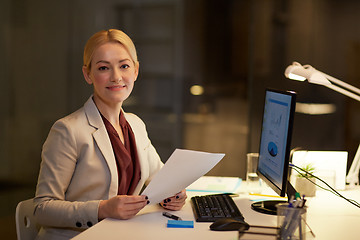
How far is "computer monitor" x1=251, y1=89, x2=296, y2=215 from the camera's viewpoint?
1789 millimetres

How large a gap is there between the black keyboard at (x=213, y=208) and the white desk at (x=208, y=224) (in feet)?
0.11

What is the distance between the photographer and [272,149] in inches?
78.1

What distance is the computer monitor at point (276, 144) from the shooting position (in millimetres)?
1789

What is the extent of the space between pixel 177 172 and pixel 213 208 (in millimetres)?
220

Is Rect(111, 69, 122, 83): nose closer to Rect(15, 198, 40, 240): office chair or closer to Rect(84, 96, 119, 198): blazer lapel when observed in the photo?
Rect(84, 96, 119, 198): blazer lapel

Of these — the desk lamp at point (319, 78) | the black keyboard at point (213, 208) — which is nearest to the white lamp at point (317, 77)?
the desk lamp at point (319, 78)

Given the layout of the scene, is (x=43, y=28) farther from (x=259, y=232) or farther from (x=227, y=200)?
(x=259, y=232)

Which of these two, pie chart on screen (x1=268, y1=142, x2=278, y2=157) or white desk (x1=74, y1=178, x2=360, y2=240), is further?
pie chart on screen (x1=268, y1=142, x2=278, y2=157)

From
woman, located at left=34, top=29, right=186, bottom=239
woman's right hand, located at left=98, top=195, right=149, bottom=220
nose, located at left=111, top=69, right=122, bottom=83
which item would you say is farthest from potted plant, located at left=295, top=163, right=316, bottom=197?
nose, located at left=111, top=69, right=122, bottom=83

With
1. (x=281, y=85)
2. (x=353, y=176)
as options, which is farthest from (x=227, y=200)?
(x=281, y=85)

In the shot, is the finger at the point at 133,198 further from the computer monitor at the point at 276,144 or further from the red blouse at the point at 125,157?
the computer monitor at the point at 276,144

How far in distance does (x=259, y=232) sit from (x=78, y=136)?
2.80 feet

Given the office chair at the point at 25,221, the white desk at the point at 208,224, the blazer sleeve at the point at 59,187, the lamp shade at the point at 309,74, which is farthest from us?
the lamp shade at the point at 309,74

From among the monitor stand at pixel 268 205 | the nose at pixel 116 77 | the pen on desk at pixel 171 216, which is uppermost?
the nose at pixel 116 77
